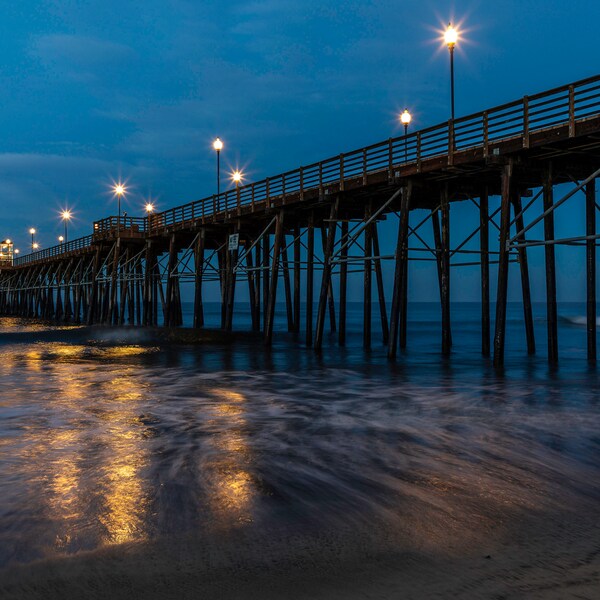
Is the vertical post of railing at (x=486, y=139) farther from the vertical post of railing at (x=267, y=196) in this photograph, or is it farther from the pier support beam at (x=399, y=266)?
the vertical post of railing at (x=267, y=196)

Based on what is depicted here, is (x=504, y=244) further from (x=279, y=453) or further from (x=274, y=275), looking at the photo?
(x=274, y=275)

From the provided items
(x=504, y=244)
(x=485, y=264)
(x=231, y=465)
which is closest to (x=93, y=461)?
(x=231, y=465)

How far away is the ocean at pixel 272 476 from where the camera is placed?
14.7ft

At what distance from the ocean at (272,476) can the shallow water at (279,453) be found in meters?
0.03

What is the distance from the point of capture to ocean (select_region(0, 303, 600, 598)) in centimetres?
449

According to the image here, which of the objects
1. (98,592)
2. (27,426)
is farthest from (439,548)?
(27,426)

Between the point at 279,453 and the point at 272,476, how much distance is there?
3.57 feet

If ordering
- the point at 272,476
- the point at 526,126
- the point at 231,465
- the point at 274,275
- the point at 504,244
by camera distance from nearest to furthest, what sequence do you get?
the point at 272,476
the point at 231,465
the point at 526,126
the point at 504,244
the point at 274,275

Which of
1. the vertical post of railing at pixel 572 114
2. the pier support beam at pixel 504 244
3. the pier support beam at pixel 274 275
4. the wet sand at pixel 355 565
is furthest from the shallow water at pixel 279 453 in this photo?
the pier support beam at pixel 274 275

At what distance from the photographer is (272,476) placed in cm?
661

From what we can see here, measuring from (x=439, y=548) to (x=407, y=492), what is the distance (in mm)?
1406

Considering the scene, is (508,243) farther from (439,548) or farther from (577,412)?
(439,548)

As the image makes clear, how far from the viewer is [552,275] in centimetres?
1664

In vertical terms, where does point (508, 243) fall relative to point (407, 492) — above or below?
above
